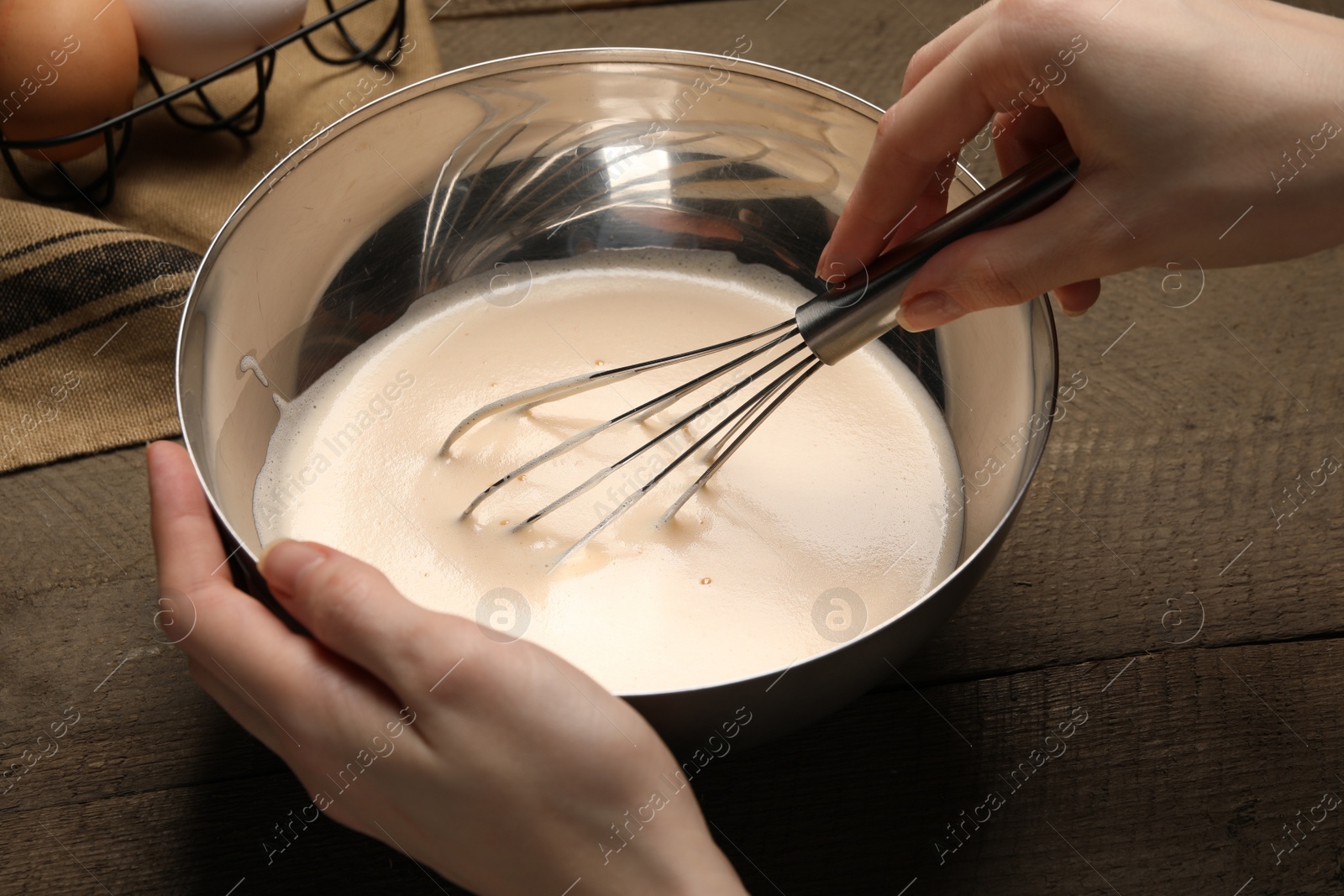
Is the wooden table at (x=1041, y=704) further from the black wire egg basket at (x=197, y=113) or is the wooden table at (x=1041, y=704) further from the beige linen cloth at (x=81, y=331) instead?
the black wire egg basket at (x=197, y=113)

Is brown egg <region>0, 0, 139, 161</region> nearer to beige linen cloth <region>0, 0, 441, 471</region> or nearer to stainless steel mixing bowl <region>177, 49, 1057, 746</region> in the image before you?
beige linen cloth <region>0, 0, 441, 471</region>

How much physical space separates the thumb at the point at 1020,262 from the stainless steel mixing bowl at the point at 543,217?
6 cm

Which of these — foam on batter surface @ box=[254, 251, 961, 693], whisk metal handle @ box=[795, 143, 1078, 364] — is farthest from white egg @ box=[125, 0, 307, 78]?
whisk metal handle @ box=[795, 143, 1078, 364]

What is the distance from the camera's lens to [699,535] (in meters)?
0.59

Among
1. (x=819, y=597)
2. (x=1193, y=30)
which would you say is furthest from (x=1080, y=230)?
(x=819, y=597)

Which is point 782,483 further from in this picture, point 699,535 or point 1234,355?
point 1234,355

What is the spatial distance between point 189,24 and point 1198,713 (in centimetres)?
75

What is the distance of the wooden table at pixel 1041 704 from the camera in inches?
20.3

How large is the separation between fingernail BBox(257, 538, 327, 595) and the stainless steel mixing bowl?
0.05 metres

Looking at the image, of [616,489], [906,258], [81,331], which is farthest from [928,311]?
[81,331]

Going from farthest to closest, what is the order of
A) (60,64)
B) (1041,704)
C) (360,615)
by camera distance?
(60,64)
(1041,704)
(360,615)

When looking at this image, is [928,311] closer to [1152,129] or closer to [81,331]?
[1152,129]

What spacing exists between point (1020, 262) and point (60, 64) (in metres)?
0.60

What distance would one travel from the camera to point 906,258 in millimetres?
494
